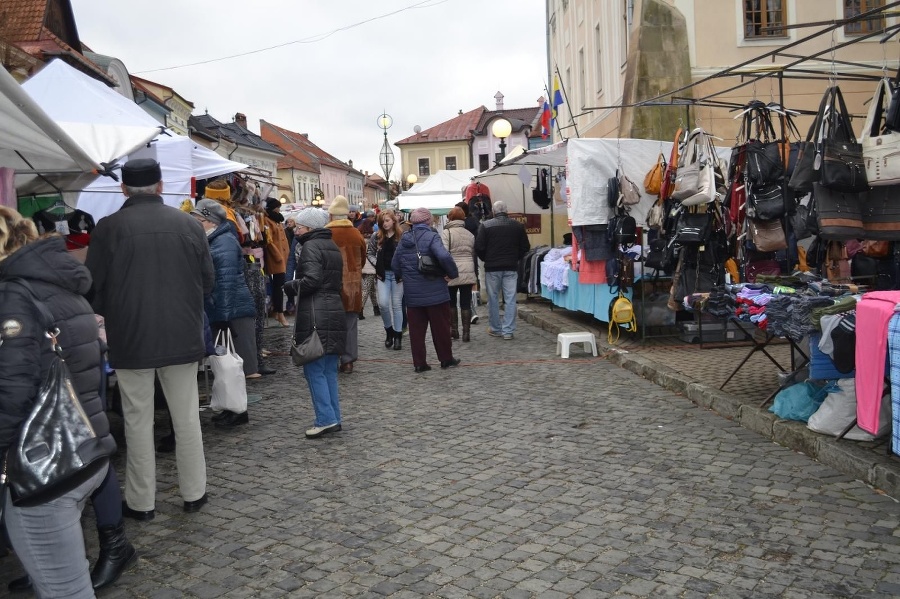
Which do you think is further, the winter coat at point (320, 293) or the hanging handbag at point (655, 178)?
the hanging handbag at point (655, 178)

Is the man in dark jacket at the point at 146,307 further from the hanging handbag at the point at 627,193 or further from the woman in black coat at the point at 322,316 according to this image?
the hanging handbag at the point at 627,193

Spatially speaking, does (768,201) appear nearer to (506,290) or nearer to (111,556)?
(506,290)

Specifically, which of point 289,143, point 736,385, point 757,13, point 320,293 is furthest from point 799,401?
point 289,143

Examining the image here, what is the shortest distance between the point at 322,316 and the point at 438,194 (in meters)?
17.7

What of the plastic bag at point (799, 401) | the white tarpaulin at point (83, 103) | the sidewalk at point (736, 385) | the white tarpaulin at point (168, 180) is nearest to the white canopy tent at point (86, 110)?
the white tarpaulin at point (83, 103)

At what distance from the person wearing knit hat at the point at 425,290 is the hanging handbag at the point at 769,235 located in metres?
3.57

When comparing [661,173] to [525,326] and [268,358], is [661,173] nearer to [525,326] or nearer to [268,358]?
[525,326]

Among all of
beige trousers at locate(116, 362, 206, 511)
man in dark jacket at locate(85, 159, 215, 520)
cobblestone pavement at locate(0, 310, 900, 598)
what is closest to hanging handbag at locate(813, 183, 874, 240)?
cobblestone pavement at locate(0, 310, 900, 598)

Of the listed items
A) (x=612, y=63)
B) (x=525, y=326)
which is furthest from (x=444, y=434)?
(x=612, y=63)

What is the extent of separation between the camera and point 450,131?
3300 inches

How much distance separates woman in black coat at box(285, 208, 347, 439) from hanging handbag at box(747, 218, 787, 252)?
4232mm

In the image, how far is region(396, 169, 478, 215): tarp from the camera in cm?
2392

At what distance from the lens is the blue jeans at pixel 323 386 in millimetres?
7141

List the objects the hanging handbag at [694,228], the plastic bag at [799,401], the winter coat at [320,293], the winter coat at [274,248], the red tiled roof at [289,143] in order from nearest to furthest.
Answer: the plastic bag at [799,401], the winter coat at [320,293], the hanging handbag at [694,228], the winter coat at [274,248], the red tiled roof at [289,143]
